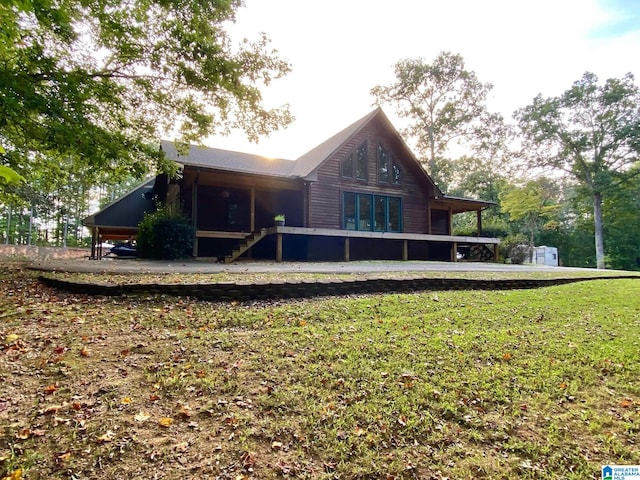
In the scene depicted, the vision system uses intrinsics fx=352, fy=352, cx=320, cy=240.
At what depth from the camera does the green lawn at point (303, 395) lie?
7.63 feet

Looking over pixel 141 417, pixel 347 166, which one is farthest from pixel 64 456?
pixel 347 166

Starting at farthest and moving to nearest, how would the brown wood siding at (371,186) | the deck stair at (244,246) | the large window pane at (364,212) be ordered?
the large window pane at (364,212) → the brown wood siding at (371,186) → the deck stair at (244,246)

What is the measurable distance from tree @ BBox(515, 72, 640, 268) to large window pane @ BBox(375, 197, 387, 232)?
2083 cm

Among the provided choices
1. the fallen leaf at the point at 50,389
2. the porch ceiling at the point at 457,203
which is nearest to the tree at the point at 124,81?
the fallen leaf at the point at 50,389

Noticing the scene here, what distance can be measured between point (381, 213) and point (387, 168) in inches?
94.3

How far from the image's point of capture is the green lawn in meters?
2.32

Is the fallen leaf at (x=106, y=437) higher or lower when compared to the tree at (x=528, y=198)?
lower

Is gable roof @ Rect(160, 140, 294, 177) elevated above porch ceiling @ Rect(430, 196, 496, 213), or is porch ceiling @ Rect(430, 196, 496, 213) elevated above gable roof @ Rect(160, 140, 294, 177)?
gable roof @ Rect(160, 140, 294, 177)

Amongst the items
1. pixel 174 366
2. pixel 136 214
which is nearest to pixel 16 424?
pixel 174 366

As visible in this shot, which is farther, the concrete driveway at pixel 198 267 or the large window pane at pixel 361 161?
the large window pane at pixel 361 161

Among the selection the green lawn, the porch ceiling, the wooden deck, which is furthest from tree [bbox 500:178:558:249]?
the green lawn

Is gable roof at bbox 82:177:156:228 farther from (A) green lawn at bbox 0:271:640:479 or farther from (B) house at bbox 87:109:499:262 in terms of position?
(A) green lawn at bbox 0:271:640:479

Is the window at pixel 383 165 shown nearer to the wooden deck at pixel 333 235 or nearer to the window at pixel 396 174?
the window at pixel 396 174

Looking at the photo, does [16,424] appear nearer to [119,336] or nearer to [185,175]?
[119,336]
